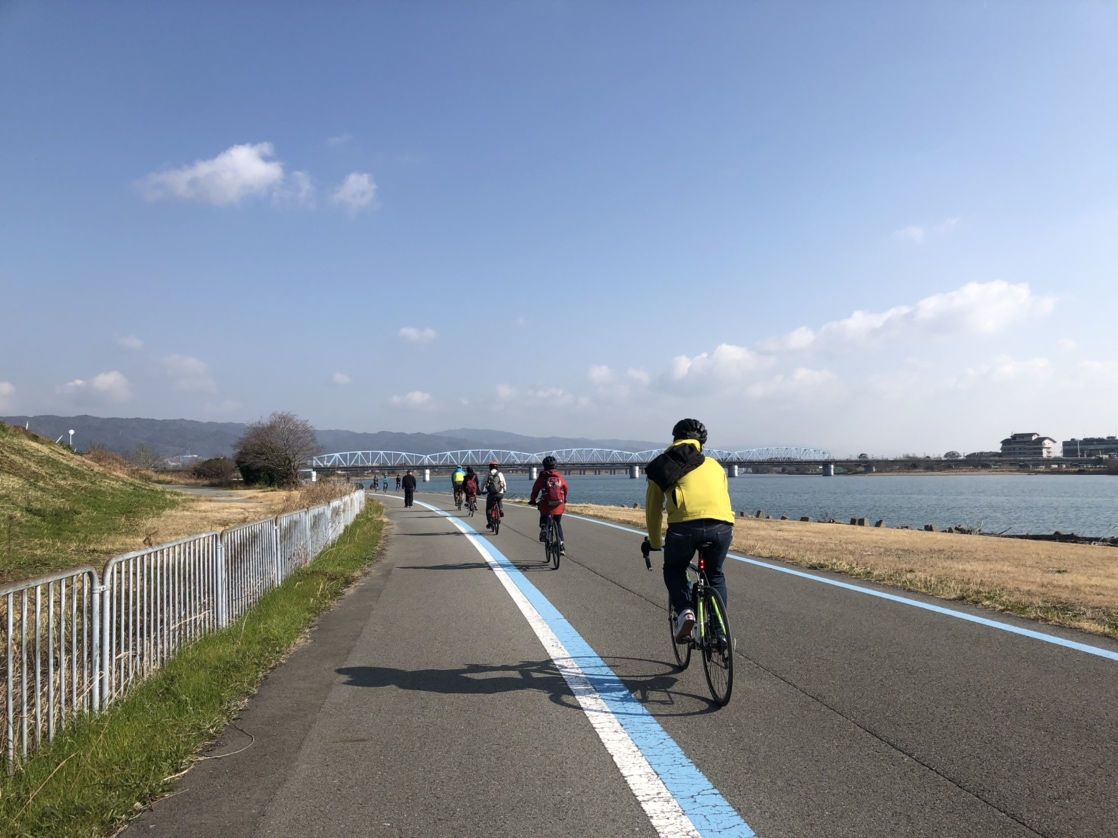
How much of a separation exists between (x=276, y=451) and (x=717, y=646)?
65.2m

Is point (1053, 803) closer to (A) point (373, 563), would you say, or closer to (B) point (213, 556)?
(B) point (213, 556)

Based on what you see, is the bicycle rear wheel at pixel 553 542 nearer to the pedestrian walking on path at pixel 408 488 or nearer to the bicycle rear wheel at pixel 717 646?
the bicycle rear wheel at pixel 717 646

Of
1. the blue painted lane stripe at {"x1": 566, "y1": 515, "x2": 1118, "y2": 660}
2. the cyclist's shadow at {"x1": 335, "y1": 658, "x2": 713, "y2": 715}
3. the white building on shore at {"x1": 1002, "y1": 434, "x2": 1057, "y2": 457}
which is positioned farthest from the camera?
the white building on shore at {"x1": 1002, "y1": 434, "x2": 1057, "y2": 457}

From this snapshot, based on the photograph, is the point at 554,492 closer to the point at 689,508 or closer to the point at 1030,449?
the point at 689,508

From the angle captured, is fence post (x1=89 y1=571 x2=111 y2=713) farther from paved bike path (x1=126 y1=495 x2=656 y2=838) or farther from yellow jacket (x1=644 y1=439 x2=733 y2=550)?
yellow jacket (x1=644 y1=439 x2=733 y2=550)

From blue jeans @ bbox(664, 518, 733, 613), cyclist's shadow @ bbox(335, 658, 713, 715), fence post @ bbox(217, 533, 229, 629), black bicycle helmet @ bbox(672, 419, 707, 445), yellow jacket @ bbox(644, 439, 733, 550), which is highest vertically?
black bicycle helmet @ bbox(672, 419, 707, 445)

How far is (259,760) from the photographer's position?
445 centimetres

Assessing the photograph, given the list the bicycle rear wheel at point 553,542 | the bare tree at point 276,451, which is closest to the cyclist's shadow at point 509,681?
the bicycle rear wheel at point 553,542

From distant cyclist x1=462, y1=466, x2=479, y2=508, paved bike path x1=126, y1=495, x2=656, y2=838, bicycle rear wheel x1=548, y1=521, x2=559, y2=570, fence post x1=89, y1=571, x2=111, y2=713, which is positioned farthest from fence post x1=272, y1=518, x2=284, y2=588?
distant cyclist x1=462, y1=466, x2=479, y2=508

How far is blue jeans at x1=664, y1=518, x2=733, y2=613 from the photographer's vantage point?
5.70 meters

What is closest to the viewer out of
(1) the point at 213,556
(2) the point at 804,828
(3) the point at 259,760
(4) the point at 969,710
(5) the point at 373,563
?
(2) the point at 804,828

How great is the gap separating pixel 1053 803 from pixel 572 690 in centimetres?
300

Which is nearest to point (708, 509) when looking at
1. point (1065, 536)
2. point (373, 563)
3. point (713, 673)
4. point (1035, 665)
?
point (713, 673)

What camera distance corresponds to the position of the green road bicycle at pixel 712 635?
5.27m
